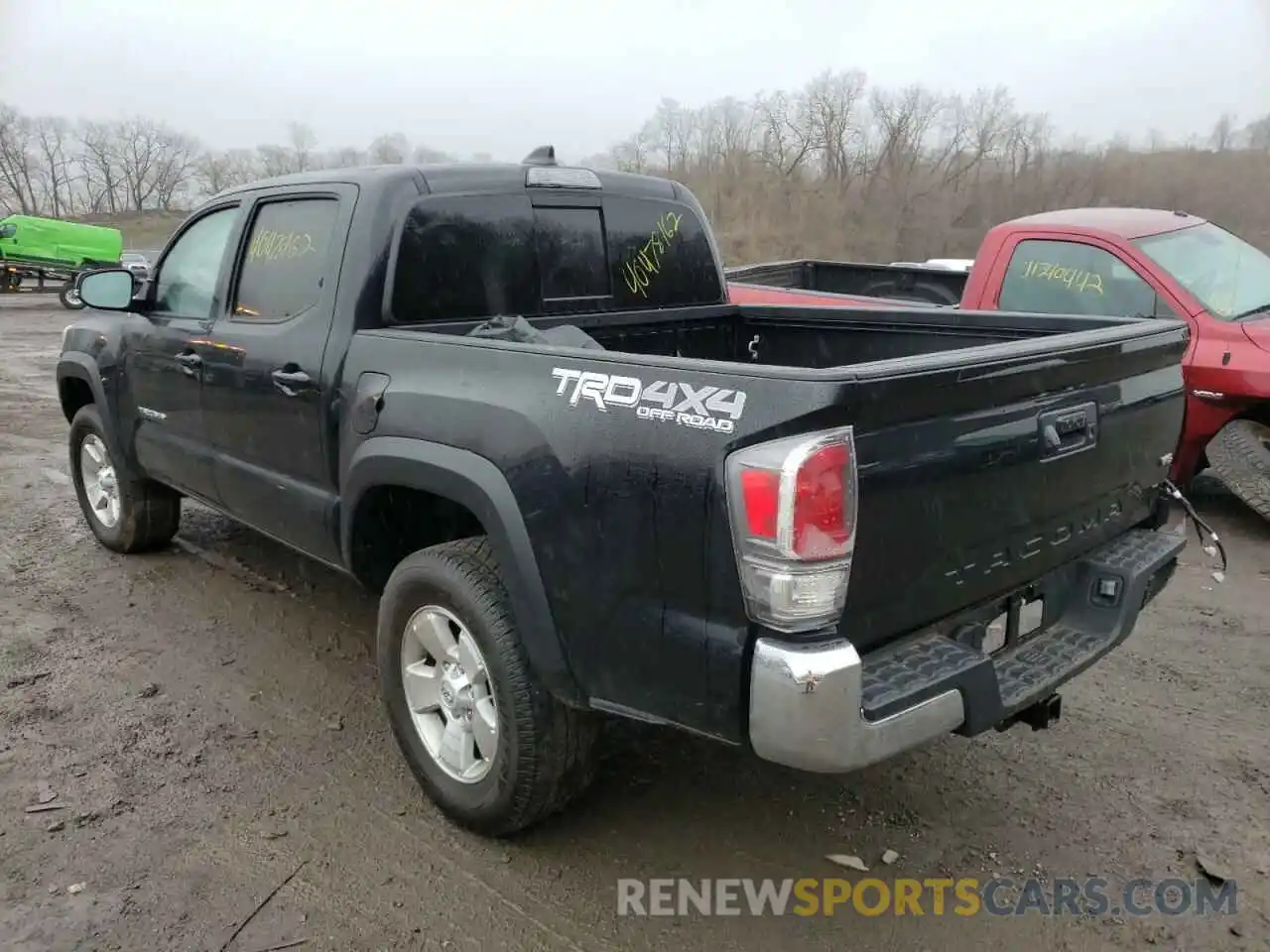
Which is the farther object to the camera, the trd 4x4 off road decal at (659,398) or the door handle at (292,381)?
the door handle at (292,381)

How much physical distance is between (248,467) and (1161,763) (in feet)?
11.8

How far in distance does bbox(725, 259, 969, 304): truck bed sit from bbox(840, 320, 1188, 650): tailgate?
5558 millimetres

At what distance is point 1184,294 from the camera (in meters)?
5.75

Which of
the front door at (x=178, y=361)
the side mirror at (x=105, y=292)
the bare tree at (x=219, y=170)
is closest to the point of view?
the front door at (x=178, y=361)

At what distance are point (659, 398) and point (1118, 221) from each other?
5.19 metres

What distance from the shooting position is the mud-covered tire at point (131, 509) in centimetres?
526

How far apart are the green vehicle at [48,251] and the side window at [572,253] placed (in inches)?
1136

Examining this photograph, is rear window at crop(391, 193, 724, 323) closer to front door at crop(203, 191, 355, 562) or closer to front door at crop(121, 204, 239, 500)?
front door at crop(203, 191, 355, 562)

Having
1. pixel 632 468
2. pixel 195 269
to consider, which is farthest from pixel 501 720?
pixel 195 269

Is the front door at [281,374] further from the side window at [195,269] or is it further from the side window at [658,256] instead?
the side window at [658,256]

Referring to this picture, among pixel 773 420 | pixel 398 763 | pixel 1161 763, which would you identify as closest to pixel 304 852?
pixel 398 763

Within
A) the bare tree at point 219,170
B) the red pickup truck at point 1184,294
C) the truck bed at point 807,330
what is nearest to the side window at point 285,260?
the truck bed at point 807,330

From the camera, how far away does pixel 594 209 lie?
4016 mm

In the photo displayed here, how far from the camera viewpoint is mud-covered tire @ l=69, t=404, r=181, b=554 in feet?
17.3
